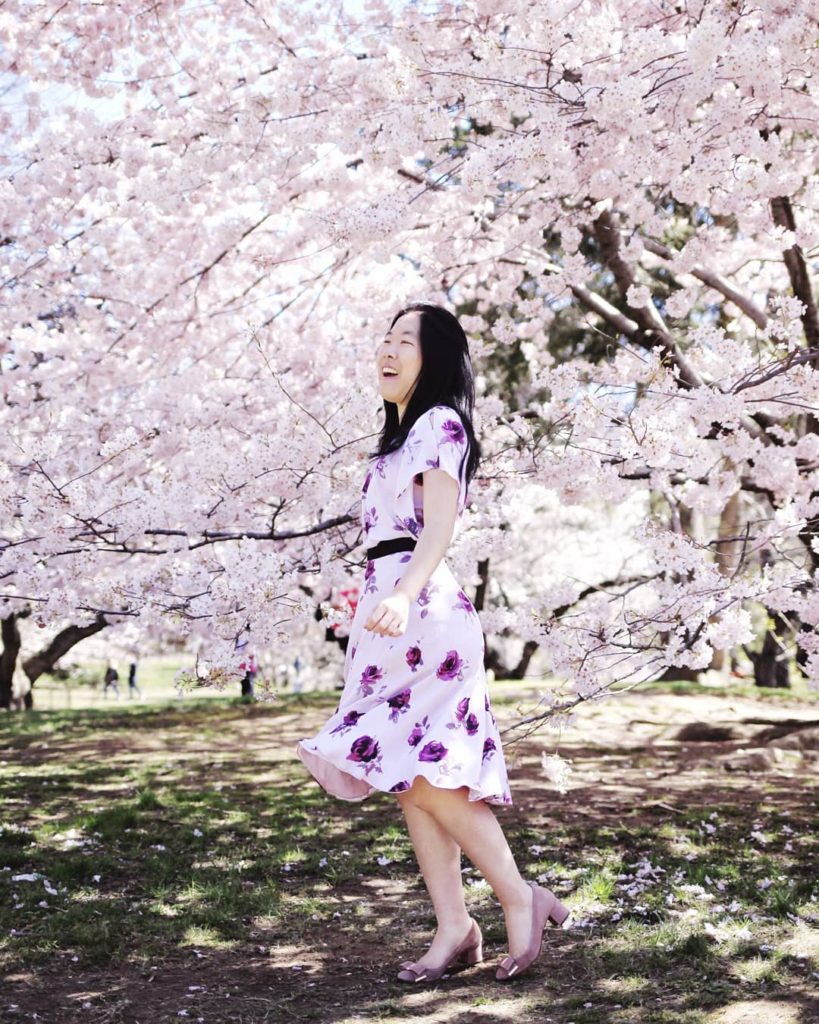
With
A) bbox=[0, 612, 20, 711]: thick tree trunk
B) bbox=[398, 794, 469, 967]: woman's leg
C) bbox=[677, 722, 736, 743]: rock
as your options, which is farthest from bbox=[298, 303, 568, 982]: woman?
bbox=[0, 612, 20, 711]: thick tree trunk

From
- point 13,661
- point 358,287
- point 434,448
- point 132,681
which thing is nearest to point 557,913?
point 434,448

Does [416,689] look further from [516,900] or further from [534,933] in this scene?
[534,933]

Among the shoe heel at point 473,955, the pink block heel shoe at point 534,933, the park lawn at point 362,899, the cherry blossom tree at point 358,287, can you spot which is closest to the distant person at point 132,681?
the cherry blossom tree at point 358,287

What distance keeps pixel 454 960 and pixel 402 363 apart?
1563 mm

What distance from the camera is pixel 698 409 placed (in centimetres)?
362

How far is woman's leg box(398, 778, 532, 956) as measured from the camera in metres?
2.62

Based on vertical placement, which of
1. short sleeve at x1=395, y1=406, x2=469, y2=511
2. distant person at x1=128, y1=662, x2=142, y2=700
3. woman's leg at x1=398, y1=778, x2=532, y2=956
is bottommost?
distant person at x1=128, y1=662, x2=142, y2=700

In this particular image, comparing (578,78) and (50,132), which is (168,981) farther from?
(50,132)

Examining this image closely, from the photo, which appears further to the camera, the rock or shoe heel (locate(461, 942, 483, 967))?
the rock

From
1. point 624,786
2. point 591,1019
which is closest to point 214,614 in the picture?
point 591,1019

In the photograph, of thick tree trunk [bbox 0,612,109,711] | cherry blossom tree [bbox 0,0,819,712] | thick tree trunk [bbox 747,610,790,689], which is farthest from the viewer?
thick tree trunk [bbox 747,610,790,689]

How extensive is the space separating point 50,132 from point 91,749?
439 cm

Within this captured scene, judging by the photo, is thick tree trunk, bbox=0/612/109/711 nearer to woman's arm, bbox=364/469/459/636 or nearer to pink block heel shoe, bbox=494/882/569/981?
pink block heel shoe, bbox=494/882/569/981

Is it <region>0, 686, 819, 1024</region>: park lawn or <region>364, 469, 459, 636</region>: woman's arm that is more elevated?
<region>364, 469, 459, 636</region>: woman's arm
